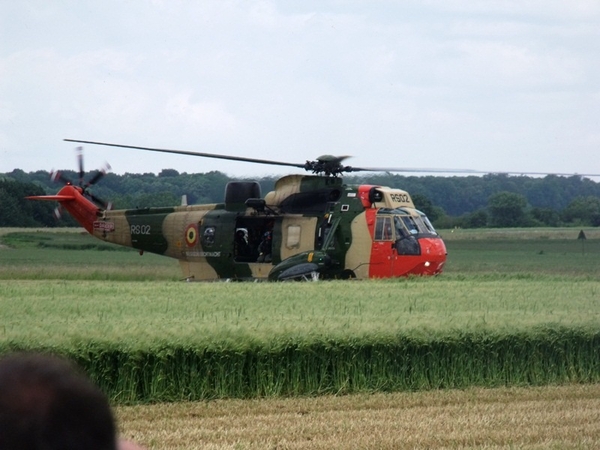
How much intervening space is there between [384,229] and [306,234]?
1760mm

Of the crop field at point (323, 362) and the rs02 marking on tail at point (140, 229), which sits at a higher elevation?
the rs02 marking on tail at point (140, 229)

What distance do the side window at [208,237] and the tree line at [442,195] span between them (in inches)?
211

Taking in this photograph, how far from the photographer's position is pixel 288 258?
2053 cm

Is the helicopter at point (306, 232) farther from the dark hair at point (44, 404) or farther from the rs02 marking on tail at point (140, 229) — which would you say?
the dark hair at point (44, 404)

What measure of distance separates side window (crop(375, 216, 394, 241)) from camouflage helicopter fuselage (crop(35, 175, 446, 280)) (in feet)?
0.07

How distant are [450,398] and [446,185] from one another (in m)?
46.9

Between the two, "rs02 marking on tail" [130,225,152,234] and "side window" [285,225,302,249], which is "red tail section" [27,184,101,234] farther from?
"side window" [285,225,302,249]

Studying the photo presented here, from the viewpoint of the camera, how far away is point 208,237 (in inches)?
862

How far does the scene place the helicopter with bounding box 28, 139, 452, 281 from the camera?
20031 mm

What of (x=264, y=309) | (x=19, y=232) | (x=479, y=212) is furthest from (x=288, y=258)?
(x=479, y=212)

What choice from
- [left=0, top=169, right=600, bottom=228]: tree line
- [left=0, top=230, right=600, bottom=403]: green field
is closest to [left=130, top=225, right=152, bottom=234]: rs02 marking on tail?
[left=0, top=169, right=600, bottom=228]: tree line

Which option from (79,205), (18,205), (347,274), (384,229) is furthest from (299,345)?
(18,205)

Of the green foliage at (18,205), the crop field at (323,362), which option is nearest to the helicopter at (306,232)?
the crop field at (323,362)

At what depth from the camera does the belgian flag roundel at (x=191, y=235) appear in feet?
73.1
